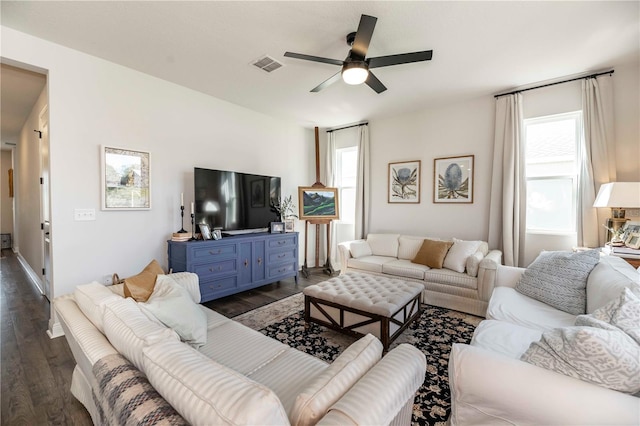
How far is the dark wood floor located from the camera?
5.41 feet

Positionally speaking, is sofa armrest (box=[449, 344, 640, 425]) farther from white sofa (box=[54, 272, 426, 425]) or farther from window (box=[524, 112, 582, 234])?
window (box=[524, 112, 582, 234])

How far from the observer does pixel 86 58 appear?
108 inches

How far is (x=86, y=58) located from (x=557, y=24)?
447 cm

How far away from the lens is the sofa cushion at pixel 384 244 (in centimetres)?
422

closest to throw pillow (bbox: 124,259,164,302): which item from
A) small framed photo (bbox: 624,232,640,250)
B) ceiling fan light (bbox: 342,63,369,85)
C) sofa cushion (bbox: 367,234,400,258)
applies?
ceiling fan light (bbox: 342,63,369,85)

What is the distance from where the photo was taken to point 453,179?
4.11 meters

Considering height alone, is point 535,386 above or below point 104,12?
below

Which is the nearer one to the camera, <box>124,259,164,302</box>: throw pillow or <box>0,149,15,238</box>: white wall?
<box>124,259,164,302</box>: throw pillow

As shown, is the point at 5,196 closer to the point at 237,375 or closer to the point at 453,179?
the point at 237,375

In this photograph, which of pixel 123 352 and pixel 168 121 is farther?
pixel 168 121

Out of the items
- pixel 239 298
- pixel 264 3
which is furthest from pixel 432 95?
pixel 239 298

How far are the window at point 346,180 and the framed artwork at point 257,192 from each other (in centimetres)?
173

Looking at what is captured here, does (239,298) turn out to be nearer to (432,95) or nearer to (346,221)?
(346,221)

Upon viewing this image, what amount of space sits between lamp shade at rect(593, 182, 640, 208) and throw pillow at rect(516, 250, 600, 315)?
0.80m
